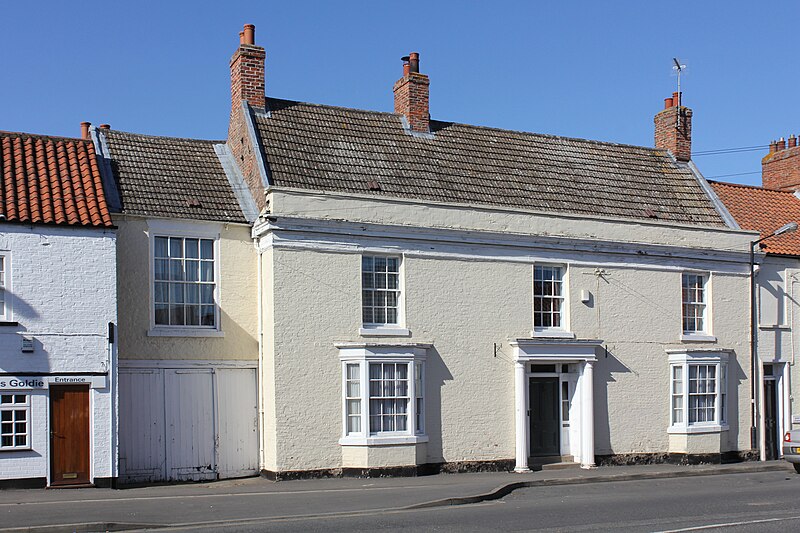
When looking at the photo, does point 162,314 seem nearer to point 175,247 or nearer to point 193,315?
point 193,315

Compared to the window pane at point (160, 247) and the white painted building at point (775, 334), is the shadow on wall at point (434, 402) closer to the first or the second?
the window pane at point (160, 247)

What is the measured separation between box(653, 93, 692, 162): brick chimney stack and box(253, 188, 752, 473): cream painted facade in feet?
12.9

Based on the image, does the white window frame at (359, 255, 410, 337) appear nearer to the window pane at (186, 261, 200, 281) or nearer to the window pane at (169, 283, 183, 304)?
the window pane at (186, 261, 200, 281)

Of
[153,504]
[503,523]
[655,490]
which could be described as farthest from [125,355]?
[655,490]

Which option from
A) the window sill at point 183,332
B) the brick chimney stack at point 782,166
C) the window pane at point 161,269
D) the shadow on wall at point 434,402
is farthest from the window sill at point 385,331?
the brick chimney stack at point 782,166

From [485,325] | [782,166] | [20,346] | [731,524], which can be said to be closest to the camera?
[731,524]

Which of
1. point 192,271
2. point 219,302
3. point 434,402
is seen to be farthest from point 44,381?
point 434,402

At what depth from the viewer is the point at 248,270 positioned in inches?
866

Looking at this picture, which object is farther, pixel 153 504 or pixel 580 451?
pixel 580 451

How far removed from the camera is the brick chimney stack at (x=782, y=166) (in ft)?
107

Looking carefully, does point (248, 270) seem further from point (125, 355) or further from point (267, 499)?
point (267, 499)

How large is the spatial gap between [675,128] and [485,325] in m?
10.2

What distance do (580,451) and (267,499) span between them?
9255 millimetres

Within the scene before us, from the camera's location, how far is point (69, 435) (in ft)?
62.2
